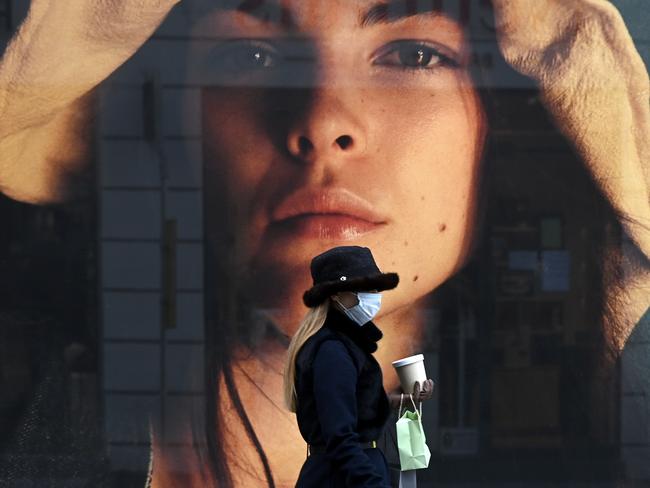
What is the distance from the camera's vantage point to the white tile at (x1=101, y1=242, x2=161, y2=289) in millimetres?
6219

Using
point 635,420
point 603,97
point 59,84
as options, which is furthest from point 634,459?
point 59,84

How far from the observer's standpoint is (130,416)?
6.26 meters

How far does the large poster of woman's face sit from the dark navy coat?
259cm

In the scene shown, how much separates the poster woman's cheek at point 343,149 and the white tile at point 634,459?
59.5 inches

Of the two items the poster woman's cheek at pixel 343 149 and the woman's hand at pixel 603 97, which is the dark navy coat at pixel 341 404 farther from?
the woman's hand at pixel 603 97

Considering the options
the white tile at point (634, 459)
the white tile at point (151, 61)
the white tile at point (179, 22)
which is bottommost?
the white tile at point (634, 459)

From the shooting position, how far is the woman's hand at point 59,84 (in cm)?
617

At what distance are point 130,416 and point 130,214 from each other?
115 centimetres

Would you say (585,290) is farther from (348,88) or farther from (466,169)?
(348,88)

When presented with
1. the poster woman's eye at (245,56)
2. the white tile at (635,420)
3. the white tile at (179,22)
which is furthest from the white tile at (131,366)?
the white tile at (635,420)

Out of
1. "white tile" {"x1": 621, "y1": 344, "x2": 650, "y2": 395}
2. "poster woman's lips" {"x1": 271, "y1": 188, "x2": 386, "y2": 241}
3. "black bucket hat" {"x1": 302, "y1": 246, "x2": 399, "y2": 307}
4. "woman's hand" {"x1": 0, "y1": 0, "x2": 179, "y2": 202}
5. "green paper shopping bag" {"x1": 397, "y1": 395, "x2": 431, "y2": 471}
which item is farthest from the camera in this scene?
"white tile" {"x1": 621, "y1": 344, "x2": 650, "y2": 395}

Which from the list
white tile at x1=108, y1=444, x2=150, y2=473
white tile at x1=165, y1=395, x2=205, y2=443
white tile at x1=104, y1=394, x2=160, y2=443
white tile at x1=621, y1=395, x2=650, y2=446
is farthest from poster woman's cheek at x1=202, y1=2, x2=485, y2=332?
white tile at x1=621, y1=395, x2=650, y2=446

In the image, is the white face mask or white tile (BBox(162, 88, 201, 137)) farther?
white tile (BBox(162, 88, 201, 137))

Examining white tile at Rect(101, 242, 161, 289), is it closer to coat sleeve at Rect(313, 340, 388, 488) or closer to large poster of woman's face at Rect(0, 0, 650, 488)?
large poster of woman's face at Rect(0, 0, 650, 488)
